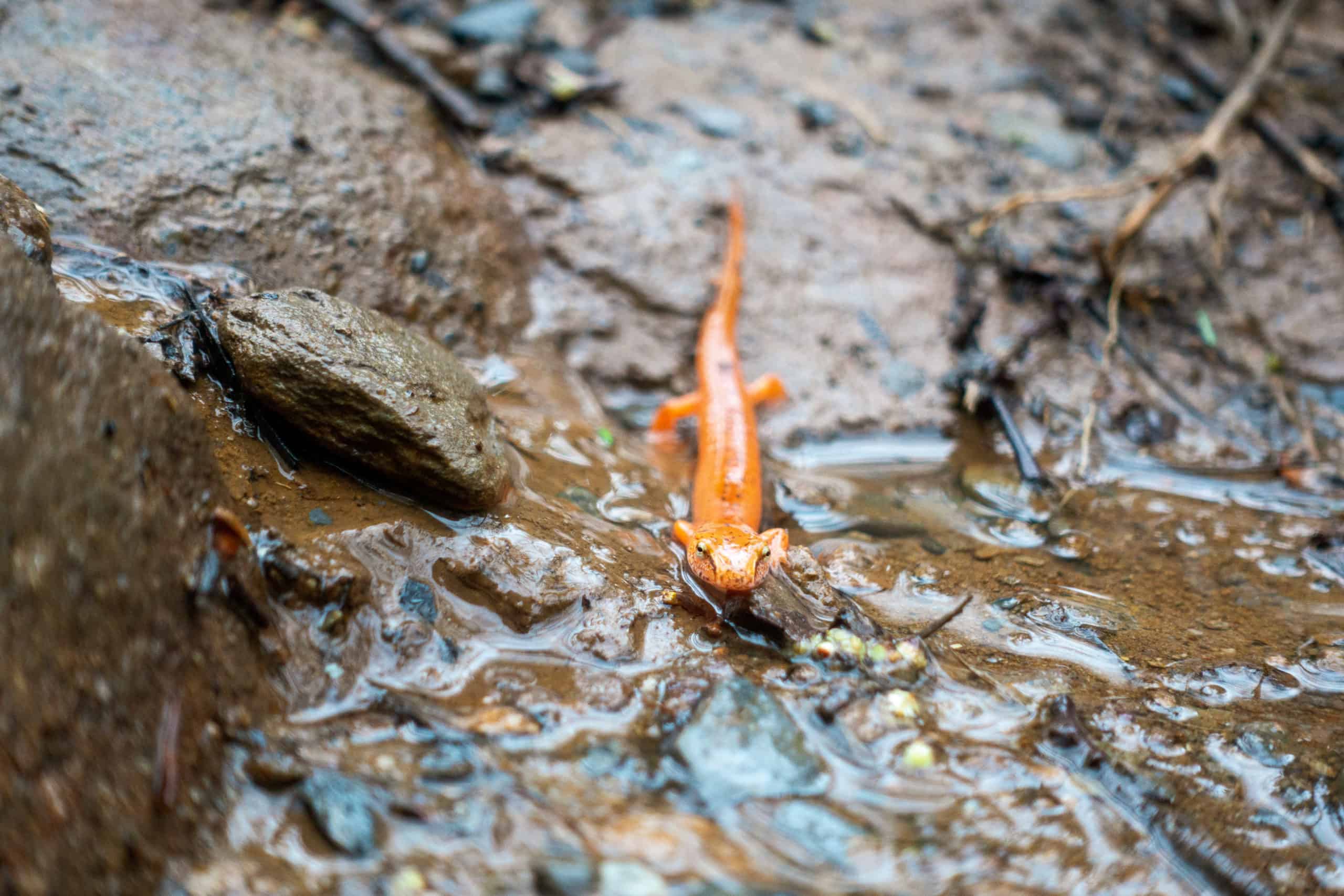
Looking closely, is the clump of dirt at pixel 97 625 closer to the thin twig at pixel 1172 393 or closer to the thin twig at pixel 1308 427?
the thin twig at pixel 1172 393

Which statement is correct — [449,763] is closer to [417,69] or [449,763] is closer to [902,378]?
[902,378]

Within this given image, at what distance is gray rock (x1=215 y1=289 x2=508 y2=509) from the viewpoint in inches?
132

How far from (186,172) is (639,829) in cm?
406

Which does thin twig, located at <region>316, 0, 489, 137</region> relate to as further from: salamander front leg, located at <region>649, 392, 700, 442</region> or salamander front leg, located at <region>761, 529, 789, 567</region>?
salamander front leg, located at <region>761, 529, 789, 567</region>

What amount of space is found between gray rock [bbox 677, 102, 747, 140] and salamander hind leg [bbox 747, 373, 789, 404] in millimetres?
2256

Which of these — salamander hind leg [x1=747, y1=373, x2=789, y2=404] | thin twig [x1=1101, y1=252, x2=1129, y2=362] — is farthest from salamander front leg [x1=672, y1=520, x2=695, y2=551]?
thin twig [x1=1101, y1=252, x2=1129, y2=362]

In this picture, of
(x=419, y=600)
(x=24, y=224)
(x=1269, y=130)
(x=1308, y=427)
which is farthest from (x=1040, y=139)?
(x=24, y=224)

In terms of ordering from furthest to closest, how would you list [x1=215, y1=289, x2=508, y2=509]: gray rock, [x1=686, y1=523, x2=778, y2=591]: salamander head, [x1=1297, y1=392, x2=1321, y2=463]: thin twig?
1. [x1=1297, y1=392, x2=1321, y2=463]: thin twig
2. [x1=686, y1=523, x2=778, y2=591]: salamander head
3. [x1=215, y1=289, x2=508, y2=509]: gray rock

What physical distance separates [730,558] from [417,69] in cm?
454

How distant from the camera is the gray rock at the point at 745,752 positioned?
8.92 feet

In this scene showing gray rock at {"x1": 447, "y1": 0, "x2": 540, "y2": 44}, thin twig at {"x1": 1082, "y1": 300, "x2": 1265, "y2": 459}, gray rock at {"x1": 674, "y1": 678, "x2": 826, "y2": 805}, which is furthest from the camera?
gray rock at {"x1": 447, "y1": 0, "x2": 540, "y2": 44}

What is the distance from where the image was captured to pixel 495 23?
6.93 meters

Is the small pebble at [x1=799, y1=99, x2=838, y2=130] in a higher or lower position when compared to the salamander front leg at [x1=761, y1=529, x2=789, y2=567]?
higher

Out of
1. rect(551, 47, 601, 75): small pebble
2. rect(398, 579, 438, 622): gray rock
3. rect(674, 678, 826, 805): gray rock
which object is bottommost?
rect(674, 678, 826, 805): gray rock
